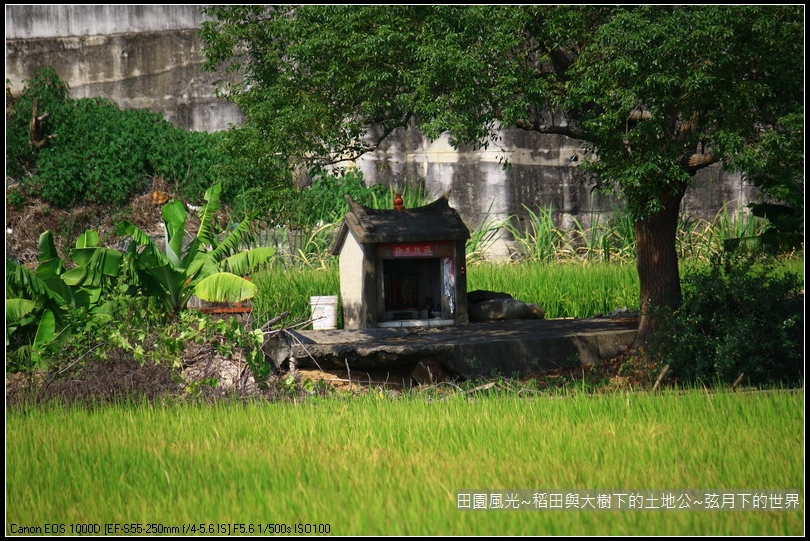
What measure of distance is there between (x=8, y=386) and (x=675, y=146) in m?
6.31

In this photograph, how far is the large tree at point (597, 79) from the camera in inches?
300

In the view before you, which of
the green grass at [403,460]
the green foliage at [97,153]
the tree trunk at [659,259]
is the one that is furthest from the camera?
the green foliage at [97,153]

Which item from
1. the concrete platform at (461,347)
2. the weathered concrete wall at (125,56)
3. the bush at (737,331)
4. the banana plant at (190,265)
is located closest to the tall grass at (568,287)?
the concrete platform at (461,347)

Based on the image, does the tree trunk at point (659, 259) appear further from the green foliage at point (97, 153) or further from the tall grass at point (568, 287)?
the green foliage at point (97, 153)

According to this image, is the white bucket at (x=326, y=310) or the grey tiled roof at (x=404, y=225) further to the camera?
the white bucket at (x=326, y=310)

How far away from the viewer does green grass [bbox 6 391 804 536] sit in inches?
173

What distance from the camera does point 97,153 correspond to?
1736 centimetres

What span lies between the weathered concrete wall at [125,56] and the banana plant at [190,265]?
27.1 ft

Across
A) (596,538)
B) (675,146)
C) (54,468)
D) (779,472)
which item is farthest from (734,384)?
(54,468)

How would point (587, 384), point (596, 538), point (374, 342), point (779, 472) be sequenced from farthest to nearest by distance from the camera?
point (374, 342) → point (587, 384) → point (779, 472) → point (596, 538)

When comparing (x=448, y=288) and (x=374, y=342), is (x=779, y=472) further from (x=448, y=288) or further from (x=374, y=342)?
(x=448, y=288)

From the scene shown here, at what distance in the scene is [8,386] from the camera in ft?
27.5

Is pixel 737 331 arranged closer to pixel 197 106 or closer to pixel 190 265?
pixel 190 265

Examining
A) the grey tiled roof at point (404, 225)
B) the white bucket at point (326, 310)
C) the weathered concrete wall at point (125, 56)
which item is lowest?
the white bucket at point (326, 310)
